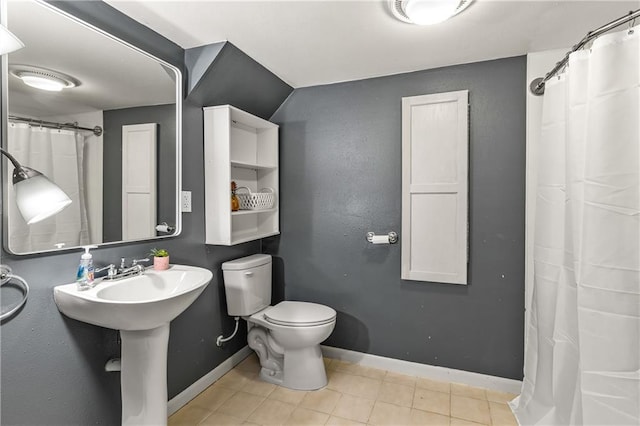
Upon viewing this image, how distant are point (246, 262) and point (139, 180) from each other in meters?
0.88

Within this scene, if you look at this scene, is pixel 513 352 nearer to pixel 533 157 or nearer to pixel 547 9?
pixel 533 157

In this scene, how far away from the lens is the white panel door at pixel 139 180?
1667mm

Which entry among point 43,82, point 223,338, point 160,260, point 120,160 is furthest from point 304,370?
point 43,82

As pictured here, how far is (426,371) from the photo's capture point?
2.33 meters

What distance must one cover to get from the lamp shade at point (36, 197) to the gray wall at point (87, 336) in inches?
6.2

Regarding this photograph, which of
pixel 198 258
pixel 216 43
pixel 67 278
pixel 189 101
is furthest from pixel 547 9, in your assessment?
pixel 67 278

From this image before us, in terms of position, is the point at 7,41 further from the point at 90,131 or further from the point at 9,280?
the point at 9,280

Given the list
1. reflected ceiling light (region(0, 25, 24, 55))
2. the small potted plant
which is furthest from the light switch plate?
reflected ceiling light (region(0, 25, 24, 55))

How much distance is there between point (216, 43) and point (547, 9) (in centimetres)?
165

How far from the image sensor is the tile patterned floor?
74.1 inches

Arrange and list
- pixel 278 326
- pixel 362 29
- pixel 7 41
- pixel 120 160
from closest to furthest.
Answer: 1. pixel 7 41
2. pixel 120 160
3. pixel 362 29
4. pixel 278 326

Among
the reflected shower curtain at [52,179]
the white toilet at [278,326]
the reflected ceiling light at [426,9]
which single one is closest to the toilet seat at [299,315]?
the white toilet at [278,326]

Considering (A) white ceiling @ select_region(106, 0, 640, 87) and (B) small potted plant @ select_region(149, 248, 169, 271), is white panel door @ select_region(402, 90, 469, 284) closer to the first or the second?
(A) white ceiling @ select_region(106, 0, 640, 87)

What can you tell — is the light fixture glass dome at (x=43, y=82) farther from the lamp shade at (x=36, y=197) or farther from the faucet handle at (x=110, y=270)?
the faucet handle at (x=110, y=270)
